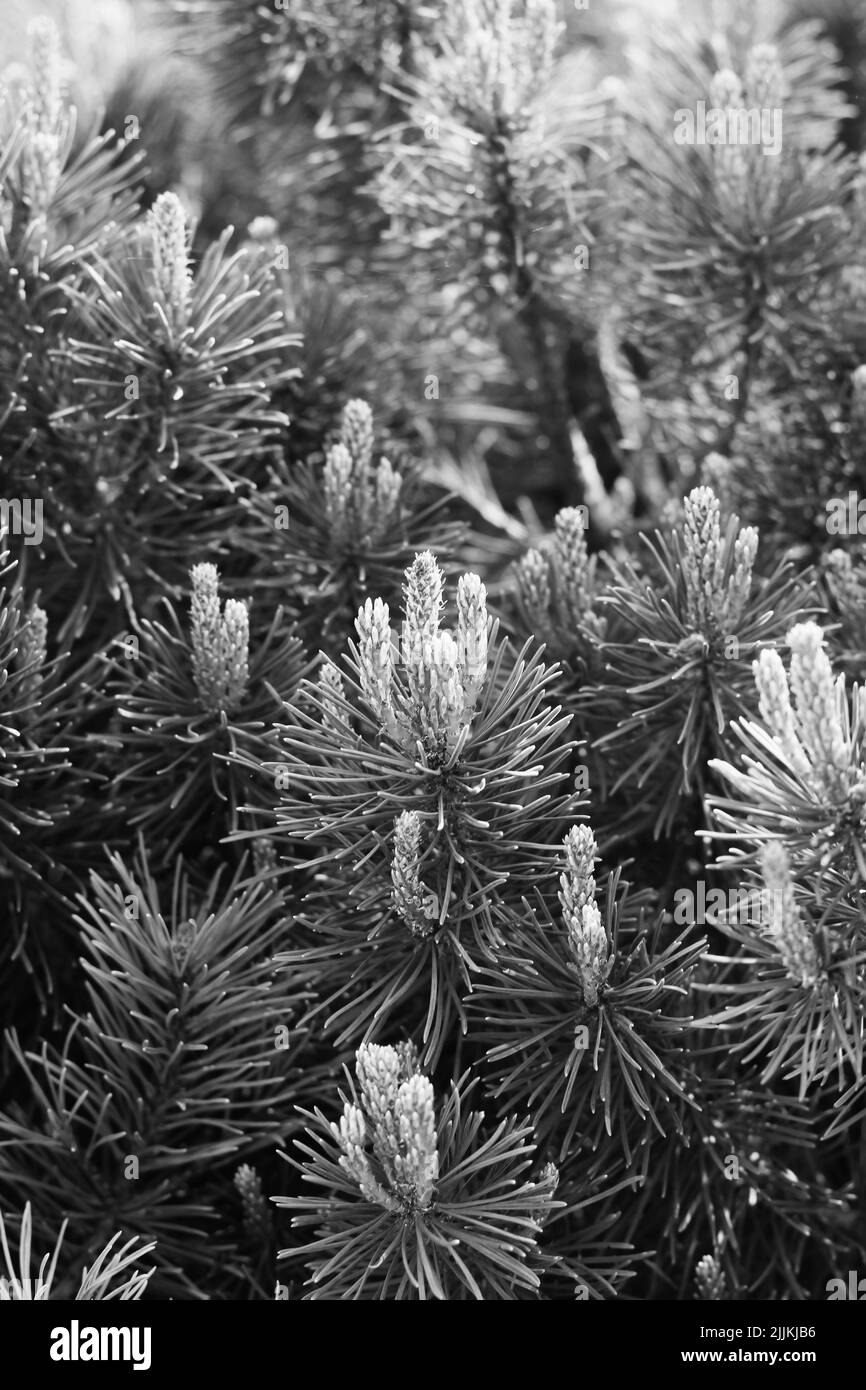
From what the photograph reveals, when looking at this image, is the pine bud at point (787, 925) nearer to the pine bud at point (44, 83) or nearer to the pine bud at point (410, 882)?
the pine bud at point (410, 882)

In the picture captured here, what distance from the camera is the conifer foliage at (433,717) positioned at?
0.67 m

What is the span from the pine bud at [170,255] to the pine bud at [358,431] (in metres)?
0.11

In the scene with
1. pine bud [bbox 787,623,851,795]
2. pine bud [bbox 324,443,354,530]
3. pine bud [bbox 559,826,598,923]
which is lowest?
pine bud [bbox 559,826,598,923]

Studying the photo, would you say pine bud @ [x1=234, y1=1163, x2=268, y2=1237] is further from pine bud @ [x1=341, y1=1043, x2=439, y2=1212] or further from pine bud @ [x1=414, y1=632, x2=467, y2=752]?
pine bud @ [x1=414, y1=632, x2=467, y2=752]

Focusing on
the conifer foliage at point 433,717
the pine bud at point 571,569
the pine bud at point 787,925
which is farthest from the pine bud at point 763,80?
the pine bud at point 787,925

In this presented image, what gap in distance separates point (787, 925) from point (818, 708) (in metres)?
0.09

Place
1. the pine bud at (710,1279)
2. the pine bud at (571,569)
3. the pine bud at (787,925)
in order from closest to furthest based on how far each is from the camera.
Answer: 1. the pine bud at (787,925)
2. the pine bud at (710,1279)
3. the pine bud at (571,569)

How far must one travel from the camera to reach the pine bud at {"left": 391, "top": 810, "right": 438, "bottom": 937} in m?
0.66

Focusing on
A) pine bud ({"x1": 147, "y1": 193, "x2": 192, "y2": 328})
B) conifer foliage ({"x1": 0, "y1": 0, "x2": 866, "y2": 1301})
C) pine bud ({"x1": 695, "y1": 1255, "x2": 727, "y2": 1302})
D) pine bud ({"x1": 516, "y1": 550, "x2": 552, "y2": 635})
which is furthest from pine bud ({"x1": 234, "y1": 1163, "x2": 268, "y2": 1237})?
pine bud ({"x1": 147, "y1": 193, "x2": 192, "y2": 328})

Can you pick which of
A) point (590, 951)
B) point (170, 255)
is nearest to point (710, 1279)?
point (590, 951)

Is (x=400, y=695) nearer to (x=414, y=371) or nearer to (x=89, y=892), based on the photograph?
(x=89, y=892)

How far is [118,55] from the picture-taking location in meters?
1.30

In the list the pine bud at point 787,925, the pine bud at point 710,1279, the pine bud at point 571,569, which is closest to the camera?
the pine bud at point 787,925
